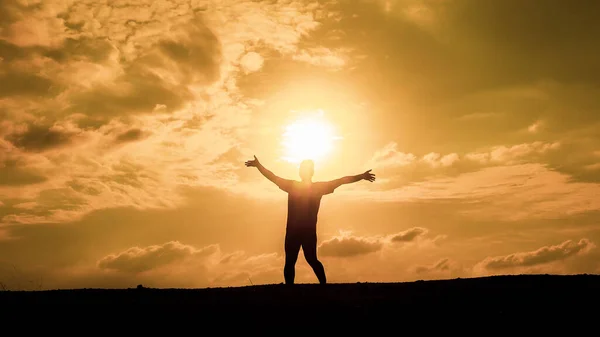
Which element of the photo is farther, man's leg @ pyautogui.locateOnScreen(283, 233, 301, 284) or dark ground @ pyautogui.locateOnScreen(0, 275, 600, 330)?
man's leg @ pyautogui.locateOnScreen(283, 233, 301, 284)

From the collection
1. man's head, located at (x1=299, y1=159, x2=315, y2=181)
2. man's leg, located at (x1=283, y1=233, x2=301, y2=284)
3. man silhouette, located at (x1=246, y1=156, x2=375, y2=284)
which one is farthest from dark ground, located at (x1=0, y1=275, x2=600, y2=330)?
man's head, located at (x1=299, y1=159, x2=315, y2=181)

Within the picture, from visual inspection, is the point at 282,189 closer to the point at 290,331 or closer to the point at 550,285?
the point at 290,331

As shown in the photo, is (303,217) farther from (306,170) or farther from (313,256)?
(306,170)

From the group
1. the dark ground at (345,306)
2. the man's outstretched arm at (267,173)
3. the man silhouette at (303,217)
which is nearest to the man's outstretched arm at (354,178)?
the man silhouette at (303,217)

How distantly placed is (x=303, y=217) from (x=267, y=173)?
53.1 inches

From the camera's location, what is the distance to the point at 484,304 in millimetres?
8750

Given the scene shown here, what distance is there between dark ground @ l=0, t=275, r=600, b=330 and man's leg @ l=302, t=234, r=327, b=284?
0.72 metres

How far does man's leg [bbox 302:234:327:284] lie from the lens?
11344 mm

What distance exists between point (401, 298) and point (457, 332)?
6.72 feet

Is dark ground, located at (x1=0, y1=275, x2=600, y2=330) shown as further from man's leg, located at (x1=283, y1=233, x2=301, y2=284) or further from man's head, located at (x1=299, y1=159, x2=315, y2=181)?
man's head, located at (x1=299, y1=159, x2=315, y2=181)

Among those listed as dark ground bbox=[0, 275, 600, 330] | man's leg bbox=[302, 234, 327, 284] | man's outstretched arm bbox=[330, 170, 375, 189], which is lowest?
dark ground bbox=[0, 275, 600, 330]

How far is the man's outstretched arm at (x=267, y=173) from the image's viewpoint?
1176cm

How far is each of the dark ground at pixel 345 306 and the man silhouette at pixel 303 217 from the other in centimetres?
79

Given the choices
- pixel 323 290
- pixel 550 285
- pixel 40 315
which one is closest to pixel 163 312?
pixel 40 315
